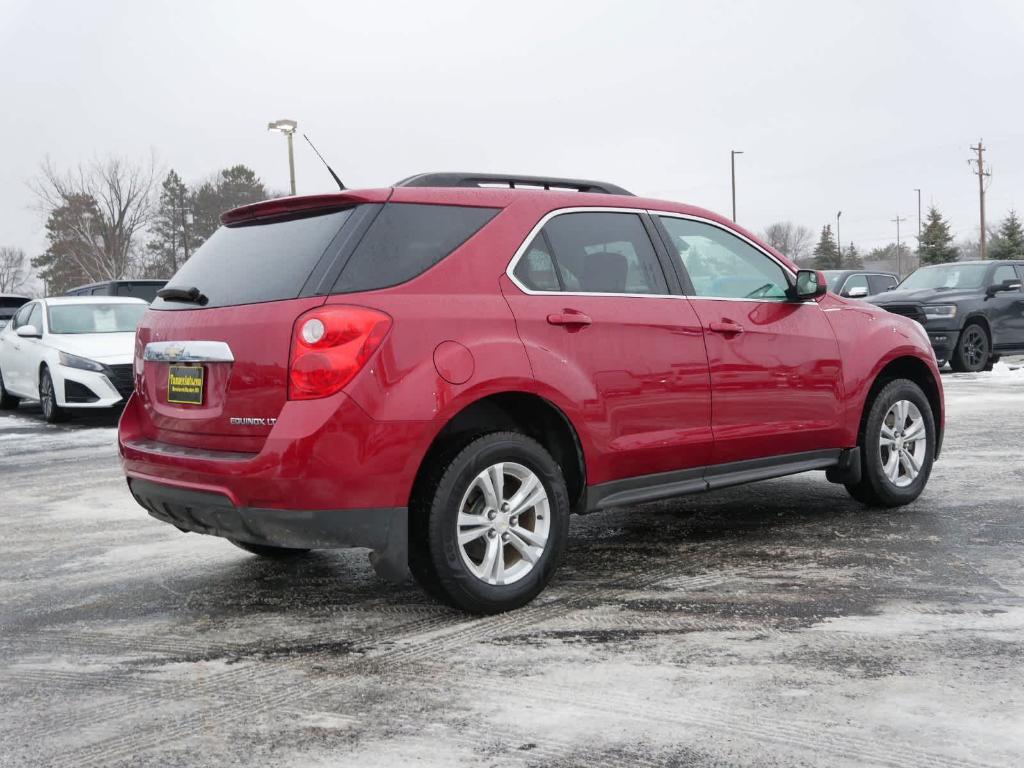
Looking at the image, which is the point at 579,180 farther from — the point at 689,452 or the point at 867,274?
the point at 867,274

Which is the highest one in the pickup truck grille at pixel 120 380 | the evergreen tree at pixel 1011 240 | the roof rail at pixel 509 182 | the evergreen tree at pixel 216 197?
the evergreen tree at pixel 216 197

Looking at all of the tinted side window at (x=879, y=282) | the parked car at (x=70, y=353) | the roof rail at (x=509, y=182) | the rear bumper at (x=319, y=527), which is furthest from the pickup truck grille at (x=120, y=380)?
the tinted side window at (x=879, y=282)

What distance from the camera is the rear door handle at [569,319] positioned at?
4.51 meters

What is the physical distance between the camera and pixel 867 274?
2534cm

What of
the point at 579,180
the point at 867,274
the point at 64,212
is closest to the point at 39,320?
the point at 579,180

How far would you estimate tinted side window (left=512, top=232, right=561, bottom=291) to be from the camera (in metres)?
4.54

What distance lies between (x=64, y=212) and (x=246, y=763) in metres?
55.6

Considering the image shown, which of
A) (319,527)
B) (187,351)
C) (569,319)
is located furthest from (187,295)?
(569,319)

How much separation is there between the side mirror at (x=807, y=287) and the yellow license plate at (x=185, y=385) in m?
3.05

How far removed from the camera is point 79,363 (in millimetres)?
12789

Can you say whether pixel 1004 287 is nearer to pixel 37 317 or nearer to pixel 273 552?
pixel 37 317

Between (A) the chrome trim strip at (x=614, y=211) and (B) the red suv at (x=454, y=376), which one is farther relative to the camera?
(A) the chrome trim strip at (x=614, y=211)

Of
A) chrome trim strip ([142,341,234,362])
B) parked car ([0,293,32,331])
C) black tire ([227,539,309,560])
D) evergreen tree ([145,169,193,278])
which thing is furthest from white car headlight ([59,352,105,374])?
evergreen tree ([145,169,193,278])

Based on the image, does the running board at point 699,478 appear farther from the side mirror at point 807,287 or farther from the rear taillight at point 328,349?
the rear taillight at point 328,349
